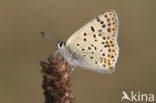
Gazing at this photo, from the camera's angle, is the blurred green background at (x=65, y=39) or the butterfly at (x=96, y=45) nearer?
the butterfly at (x=96, y=45)

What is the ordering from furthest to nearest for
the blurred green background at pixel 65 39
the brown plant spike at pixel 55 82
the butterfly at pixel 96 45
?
the blurred green background at pixel 65 39
the butterfly at pixel 96 45
the brown plant spike at pixel 55 82

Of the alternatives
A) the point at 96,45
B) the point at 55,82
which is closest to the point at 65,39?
the point at 96,45

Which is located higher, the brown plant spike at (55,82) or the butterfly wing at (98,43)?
the butterfly wing at (98,43)

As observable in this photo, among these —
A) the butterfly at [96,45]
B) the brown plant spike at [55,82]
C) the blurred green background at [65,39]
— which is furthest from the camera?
the blurred green background at [65,39]

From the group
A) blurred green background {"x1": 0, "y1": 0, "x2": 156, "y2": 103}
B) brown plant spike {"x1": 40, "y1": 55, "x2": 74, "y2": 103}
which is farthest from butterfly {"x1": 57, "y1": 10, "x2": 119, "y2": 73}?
blurred green background {"x1": 0, "y1": 0, "x2": 156, "y2": 103}

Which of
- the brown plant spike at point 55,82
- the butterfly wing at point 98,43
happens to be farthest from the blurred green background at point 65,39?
the brown plant spike at point 55,82

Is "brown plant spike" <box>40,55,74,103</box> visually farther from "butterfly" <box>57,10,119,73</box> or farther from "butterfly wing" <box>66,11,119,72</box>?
"butterfly wing" <box>66,11,119,72</box>

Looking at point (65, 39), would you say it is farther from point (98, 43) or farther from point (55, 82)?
point (55, 82)

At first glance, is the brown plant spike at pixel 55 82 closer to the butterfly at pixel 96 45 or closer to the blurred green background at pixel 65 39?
the butterfly at pixel 96 45
